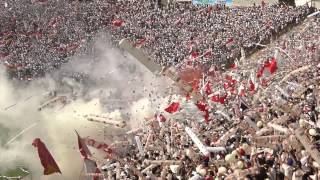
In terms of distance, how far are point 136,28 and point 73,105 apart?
11625 mm

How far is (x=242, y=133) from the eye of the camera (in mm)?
14906

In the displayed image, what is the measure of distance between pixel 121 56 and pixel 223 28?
7339mm

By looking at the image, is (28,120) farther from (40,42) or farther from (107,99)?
(40,42)

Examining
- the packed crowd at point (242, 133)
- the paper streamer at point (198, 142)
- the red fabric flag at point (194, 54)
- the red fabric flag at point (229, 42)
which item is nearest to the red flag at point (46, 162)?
the packed crowd at point (242, 133)

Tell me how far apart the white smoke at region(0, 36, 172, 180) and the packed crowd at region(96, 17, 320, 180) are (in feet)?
18.8

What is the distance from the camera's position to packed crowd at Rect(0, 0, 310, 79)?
3638 cm

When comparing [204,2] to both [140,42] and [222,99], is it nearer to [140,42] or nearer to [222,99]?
[140,42]

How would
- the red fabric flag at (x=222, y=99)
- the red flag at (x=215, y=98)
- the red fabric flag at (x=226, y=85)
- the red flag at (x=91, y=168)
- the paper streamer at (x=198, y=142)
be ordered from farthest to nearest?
the red fabric flag at (x=226, y=85) → the red flag at (x=215, y=98) → the red fabric flag at (x=222, y=99) → the red flag at (x=91, y=168) → the paper streamer at (x=198, y=142)

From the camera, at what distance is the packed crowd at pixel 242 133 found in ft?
37.0

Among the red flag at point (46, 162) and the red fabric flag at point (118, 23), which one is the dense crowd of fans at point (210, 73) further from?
the red flag at point (46, 162)

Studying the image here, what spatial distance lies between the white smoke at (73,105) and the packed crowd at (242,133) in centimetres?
573

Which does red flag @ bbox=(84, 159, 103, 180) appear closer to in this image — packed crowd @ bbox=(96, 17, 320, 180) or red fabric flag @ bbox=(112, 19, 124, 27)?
packed crowd @ bbox=(96, 17, 320, 180)

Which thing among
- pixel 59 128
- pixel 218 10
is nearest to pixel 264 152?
pixel 59 128

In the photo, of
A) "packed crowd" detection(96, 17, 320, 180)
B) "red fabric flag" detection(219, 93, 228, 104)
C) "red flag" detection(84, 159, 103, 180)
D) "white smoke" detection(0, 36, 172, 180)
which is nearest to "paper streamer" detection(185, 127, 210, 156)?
"packed crowd" detection(96, 17, 320, 180)
